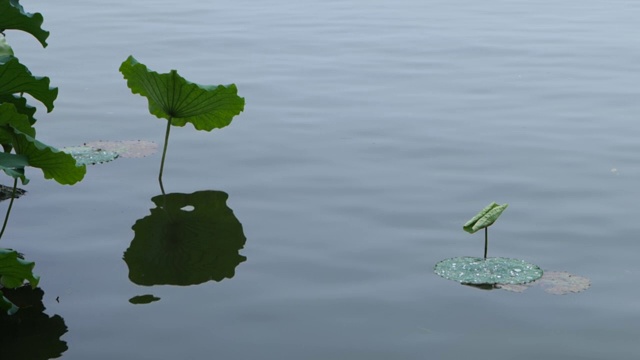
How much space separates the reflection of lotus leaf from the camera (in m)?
4.14

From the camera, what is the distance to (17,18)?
3961 millimetres

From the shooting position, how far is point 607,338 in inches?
139

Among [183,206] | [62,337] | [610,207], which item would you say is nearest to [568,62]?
[610,207]

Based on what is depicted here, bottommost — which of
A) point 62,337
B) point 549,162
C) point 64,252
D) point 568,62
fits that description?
point 62,337

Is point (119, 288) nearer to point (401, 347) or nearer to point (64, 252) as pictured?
point (64, 252)

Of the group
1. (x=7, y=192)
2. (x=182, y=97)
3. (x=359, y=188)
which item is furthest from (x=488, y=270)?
(x=7, y=192)

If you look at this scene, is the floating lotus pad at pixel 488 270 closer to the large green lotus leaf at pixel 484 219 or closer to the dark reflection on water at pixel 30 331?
the large green lotus leaf at pixel 484 219

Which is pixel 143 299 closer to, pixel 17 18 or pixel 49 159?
pixel 49 159

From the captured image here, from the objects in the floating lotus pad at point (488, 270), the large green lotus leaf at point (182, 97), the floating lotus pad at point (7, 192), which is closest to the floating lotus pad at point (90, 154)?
the floating lotus pad at point (7, 192)

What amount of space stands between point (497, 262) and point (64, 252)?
5.48 feet

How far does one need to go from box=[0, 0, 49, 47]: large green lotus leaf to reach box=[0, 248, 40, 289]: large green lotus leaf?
98cm

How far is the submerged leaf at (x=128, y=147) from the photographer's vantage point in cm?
563

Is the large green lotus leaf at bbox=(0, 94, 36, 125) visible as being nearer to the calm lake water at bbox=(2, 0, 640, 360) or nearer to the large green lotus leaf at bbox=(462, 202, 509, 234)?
the calm lake water at bbox=(2, 0, 640, 360)

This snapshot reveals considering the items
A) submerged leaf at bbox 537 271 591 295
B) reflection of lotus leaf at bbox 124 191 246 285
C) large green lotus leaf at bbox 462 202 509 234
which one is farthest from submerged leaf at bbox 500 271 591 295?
reflection of lotus leaf at bbox 124 191 246 285
